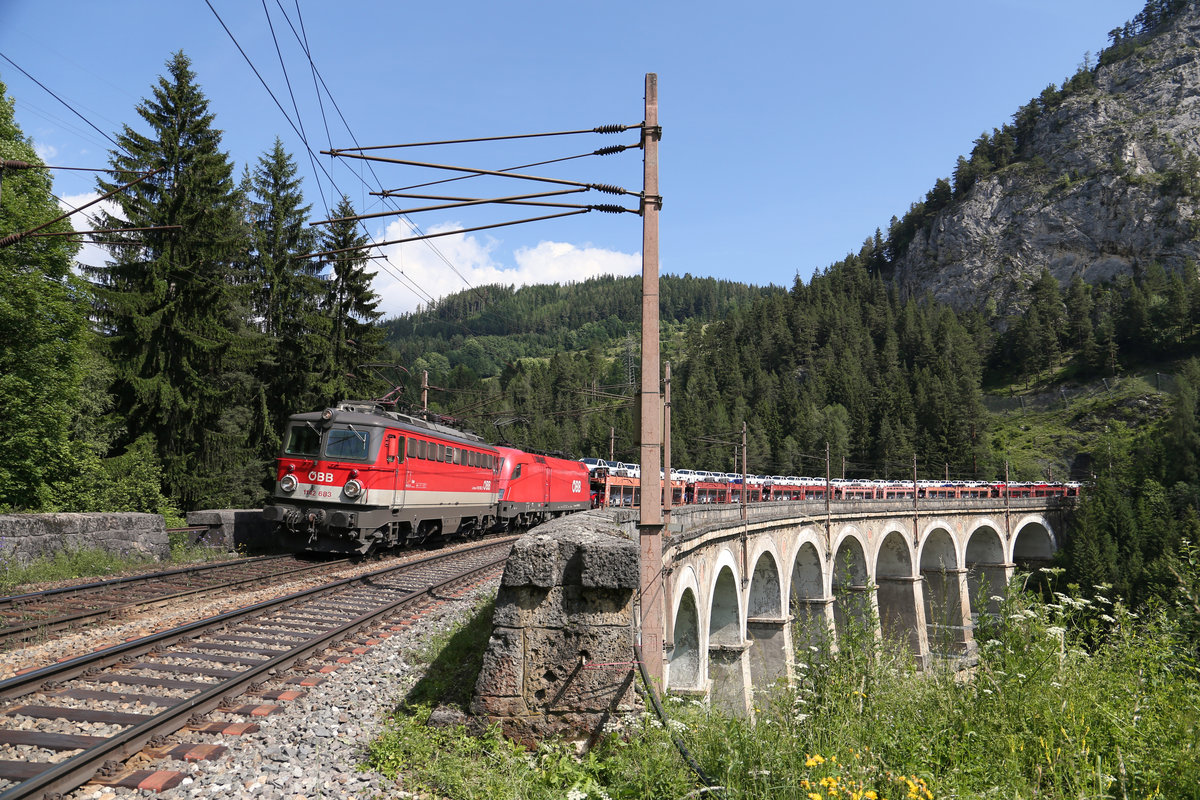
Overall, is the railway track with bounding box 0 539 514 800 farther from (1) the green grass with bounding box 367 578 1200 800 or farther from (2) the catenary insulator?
(2) the catenary insulator

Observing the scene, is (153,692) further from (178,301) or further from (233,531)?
(178,301)

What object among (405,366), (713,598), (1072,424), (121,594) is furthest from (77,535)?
(1072,424)

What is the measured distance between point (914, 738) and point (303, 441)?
14036 mm

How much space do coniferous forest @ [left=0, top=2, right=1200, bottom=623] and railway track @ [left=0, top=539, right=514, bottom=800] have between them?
4170 millimetres

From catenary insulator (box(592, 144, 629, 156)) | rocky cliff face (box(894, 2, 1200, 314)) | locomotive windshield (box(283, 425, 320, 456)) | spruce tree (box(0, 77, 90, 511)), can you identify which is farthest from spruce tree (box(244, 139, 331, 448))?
rocky cliff face (box(894, 2, 1200, 314))

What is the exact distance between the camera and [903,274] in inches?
6629

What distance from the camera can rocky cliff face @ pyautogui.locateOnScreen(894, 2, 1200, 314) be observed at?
13000cm

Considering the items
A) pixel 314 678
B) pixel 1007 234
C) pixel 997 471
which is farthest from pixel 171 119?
pixel 1007 234

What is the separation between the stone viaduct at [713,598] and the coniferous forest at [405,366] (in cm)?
220

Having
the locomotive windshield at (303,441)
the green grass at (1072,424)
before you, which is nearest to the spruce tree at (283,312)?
the locomotive windshield at (303,441)

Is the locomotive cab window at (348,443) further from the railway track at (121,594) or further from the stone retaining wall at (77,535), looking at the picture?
the stone retaining wall at (77,535)

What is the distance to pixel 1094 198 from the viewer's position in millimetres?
136625

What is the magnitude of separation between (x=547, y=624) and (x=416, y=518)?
12431 millimetres

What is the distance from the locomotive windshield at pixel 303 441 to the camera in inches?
590
